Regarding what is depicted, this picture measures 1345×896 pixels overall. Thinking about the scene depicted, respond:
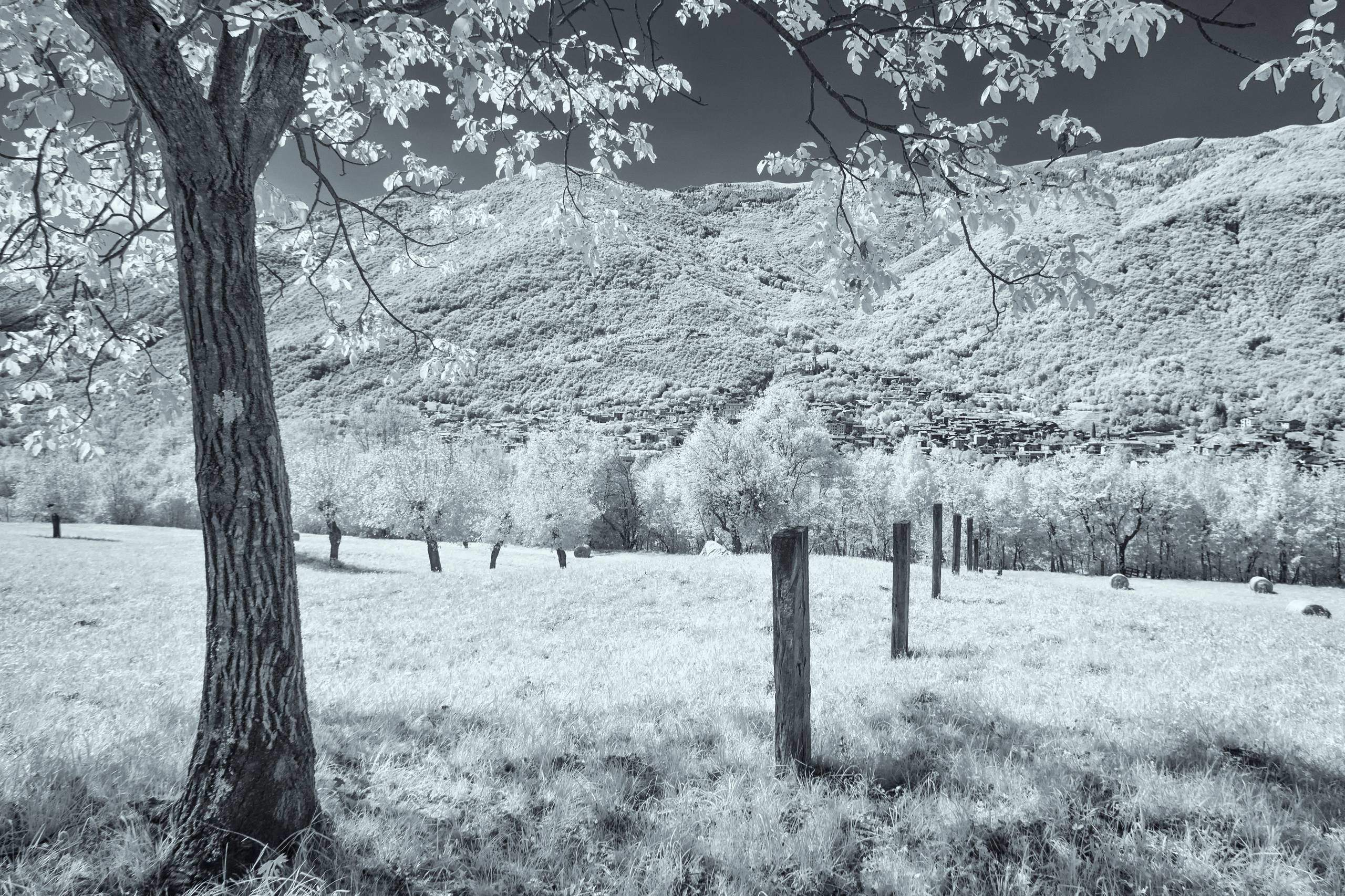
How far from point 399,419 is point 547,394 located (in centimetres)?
3683

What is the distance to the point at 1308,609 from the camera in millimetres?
20844

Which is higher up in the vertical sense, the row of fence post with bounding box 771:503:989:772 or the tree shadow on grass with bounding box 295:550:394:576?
the row of fence post with bounding box 771:503:989:772

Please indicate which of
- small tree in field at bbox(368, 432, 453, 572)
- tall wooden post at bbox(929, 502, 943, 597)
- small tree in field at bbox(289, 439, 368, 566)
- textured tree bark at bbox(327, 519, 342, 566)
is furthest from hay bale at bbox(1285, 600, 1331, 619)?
small tree in field at bbox(289, 439, 368, 566)

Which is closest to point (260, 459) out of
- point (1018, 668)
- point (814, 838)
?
point (814, 838)

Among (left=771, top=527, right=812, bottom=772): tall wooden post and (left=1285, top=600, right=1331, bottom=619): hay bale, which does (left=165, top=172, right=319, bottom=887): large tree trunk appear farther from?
(left=1285, top=600, right=1331, bottom=619): hay bale

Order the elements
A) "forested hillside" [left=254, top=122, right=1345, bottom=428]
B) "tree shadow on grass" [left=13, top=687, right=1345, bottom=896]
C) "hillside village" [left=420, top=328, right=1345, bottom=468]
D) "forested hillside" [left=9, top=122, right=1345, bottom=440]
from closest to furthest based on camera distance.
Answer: "tree shadow on grass" [left=13, top=687, right=1345, bottom=896], "hillside village" [left=420, top=328, right=1345, bottom=468], "forested hillside" [left=9, top=122, right=1345, bottom=440], "forested hillside" [left=254, top=122, right=1345, bottom=428]

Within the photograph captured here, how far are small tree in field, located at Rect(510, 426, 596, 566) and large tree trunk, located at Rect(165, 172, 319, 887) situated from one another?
32285mm

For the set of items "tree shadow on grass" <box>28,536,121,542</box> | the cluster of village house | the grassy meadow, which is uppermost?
the cluster of village house

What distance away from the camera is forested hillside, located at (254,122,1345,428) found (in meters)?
100

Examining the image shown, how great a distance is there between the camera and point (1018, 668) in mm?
7305

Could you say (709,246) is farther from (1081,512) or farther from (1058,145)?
(1058,145)

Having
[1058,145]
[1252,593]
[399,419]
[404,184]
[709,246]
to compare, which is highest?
[709,246]

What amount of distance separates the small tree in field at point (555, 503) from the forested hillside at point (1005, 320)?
29.7 meters

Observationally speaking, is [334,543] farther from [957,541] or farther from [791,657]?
[791,657]
